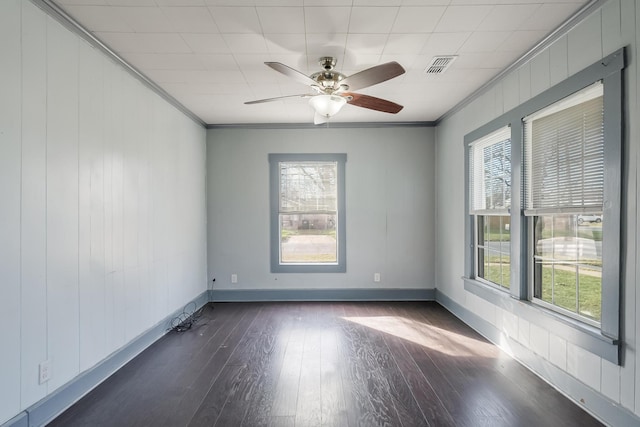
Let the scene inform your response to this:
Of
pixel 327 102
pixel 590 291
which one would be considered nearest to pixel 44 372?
pixel 327 102

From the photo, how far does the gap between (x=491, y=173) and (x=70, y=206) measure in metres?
3.78

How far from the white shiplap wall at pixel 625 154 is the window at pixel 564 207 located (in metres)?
0.05

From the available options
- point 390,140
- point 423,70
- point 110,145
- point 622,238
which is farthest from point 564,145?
point 110,145

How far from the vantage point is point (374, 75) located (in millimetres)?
2545

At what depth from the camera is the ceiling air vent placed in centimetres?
296

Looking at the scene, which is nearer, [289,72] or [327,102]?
[289,72]

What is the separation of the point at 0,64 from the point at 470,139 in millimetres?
4030

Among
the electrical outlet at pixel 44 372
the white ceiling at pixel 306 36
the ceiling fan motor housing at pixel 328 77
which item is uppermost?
the white ceiling at pixel 306 36

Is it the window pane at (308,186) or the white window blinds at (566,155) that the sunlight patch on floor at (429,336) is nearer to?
the white window blinds at (566,155)

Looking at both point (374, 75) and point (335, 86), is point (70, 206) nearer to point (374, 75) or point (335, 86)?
point (335, 86)

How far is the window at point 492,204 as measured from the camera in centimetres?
336

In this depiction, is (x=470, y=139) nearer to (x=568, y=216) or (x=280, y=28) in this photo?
(x=568, y=216)

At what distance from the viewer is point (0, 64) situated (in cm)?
183

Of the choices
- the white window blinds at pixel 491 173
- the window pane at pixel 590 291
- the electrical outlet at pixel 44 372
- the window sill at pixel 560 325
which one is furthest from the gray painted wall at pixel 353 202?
the electrical outlet at pixel 44 372
